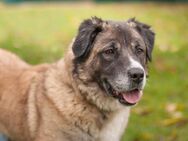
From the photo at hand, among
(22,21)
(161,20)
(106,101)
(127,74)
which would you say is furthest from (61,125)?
(161,20)

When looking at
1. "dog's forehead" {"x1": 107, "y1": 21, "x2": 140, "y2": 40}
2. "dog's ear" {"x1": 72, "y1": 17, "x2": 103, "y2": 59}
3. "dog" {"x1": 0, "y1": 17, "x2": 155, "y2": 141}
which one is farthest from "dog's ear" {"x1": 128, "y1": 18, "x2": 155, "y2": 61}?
"dog's ear" {"x1": 72, "y1": 17, "x2": 103, "y2": 59}

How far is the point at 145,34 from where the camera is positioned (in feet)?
23.8

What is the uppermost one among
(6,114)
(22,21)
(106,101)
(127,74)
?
(127,74)

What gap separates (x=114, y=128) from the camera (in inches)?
286

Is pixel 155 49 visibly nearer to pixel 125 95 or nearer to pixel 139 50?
pixel 139 50

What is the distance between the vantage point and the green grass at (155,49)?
9.80m

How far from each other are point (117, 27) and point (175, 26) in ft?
37.5

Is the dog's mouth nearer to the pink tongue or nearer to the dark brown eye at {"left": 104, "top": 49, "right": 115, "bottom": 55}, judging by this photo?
the pink tongue

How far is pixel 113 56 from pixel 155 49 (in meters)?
7.53

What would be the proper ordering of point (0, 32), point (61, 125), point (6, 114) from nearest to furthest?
1. point (61, 125)
2. point (6, 114)
3. point (0, 32)

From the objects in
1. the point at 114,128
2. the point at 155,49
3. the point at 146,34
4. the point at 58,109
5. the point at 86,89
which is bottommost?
the point at 155,49

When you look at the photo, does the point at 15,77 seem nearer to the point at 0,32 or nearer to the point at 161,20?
the point at 0,32

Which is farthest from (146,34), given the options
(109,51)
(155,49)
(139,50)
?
(155,49)

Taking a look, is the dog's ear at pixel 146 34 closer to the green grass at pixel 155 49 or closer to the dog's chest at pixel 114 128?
the dog's chest at pixel 114 128
